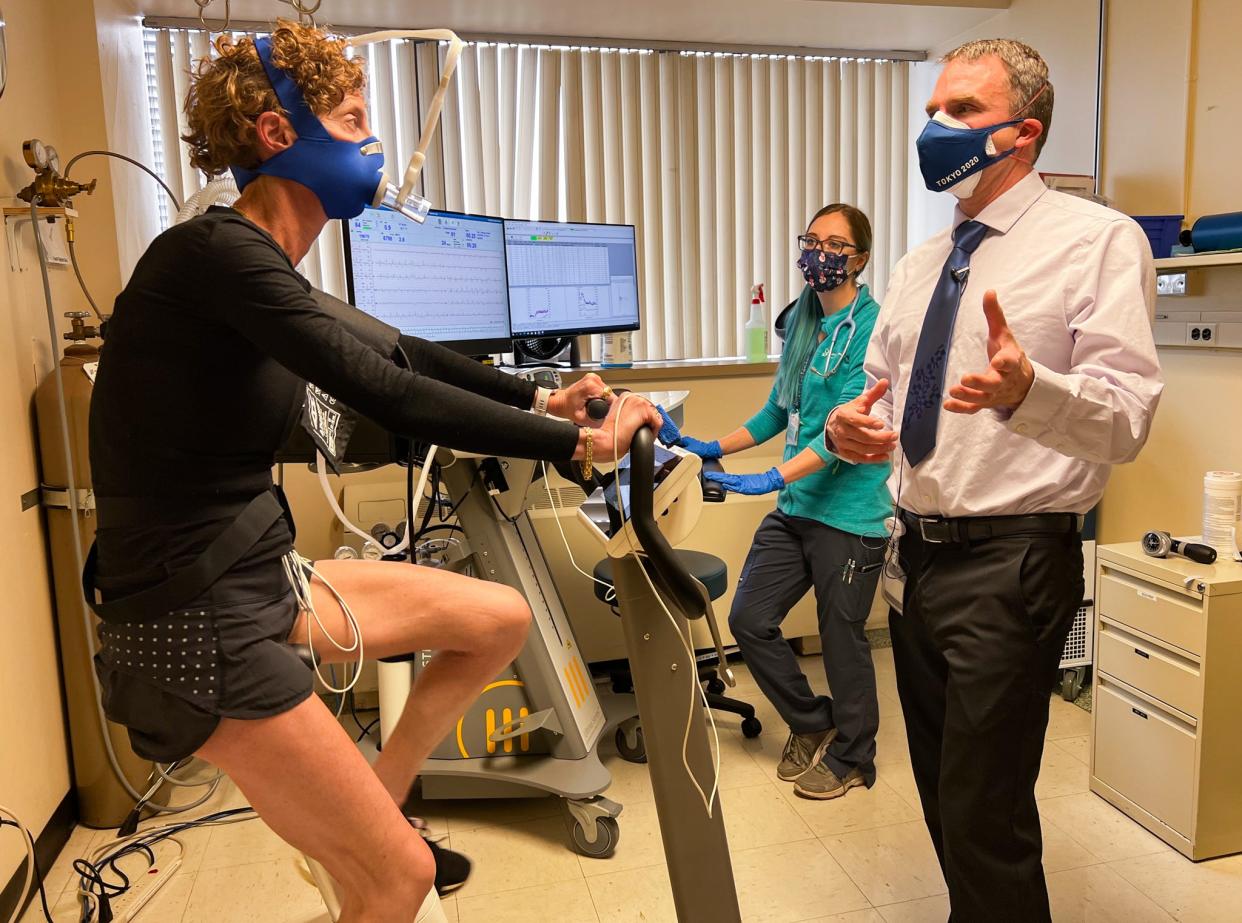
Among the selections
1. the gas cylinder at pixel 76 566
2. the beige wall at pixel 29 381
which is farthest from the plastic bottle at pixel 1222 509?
the beige wall at pixel 29 381

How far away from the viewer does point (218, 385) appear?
1.20m

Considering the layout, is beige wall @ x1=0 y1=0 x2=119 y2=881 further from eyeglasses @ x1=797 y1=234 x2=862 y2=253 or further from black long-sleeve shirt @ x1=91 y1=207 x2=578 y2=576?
eyeglasses @ x1=797 y1=234 x2=862 y2=253

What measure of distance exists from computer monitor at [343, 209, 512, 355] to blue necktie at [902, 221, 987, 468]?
1.41m

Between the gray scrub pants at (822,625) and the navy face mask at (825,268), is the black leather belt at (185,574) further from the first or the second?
the navy face mask at (825,268)

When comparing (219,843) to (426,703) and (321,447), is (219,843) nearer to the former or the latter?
(426,703)

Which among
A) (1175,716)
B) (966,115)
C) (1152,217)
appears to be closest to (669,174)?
(1152,217)

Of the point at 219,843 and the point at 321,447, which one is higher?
the point at 321,447

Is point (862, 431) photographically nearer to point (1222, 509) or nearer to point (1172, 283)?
point (1222, 509)

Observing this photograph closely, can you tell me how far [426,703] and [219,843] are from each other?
1.23m

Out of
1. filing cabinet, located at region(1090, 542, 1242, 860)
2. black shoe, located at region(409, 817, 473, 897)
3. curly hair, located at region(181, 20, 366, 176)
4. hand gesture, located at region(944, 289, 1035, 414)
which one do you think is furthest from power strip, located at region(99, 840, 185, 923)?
filing cabinet, located at region(1090, 542, 1242, 860)

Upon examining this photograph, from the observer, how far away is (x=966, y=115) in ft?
5.13

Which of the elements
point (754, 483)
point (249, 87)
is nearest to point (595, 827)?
point (754, 483)

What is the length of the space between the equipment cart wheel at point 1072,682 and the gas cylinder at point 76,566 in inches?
110

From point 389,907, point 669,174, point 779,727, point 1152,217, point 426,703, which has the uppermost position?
point 669,174
